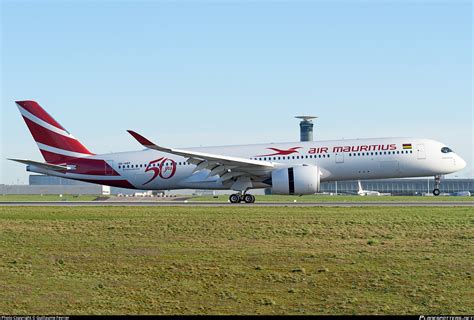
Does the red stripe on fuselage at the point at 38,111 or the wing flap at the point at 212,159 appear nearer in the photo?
the wing flap at the point at 212,159

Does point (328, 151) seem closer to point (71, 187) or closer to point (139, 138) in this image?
point (139, 138)

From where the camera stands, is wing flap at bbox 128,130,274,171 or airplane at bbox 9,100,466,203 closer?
wing flap at bbox 128,130,274,171

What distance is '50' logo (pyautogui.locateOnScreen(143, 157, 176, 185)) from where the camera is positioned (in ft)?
156

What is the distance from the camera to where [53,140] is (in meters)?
49.5

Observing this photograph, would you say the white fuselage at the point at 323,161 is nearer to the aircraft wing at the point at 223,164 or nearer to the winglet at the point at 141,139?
the aircraft wing at the point at 223,164

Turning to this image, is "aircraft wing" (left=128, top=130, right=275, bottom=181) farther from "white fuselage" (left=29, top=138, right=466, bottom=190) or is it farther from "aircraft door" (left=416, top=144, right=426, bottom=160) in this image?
"aircraft door" (left=416, top=144, right=426, bottom=160)

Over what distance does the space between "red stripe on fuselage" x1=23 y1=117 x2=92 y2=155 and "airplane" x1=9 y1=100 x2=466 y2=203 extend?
7 cm

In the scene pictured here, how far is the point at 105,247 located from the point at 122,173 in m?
24.8

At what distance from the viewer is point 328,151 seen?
4538 cm

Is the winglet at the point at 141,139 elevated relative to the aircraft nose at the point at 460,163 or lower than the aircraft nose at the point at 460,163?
elevated

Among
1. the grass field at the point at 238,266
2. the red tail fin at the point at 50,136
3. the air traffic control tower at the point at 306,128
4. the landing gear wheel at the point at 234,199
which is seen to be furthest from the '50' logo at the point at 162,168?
the air traffic control tower at the point at 306,128

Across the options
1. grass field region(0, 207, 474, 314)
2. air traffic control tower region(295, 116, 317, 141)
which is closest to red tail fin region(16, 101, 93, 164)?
grass field region(0, 207, 474, 314)

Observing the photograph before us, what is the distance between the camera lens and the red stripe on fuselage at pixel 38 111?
49.9m

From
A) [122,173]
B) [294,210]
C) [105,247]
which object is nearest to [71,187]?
[122,173]
